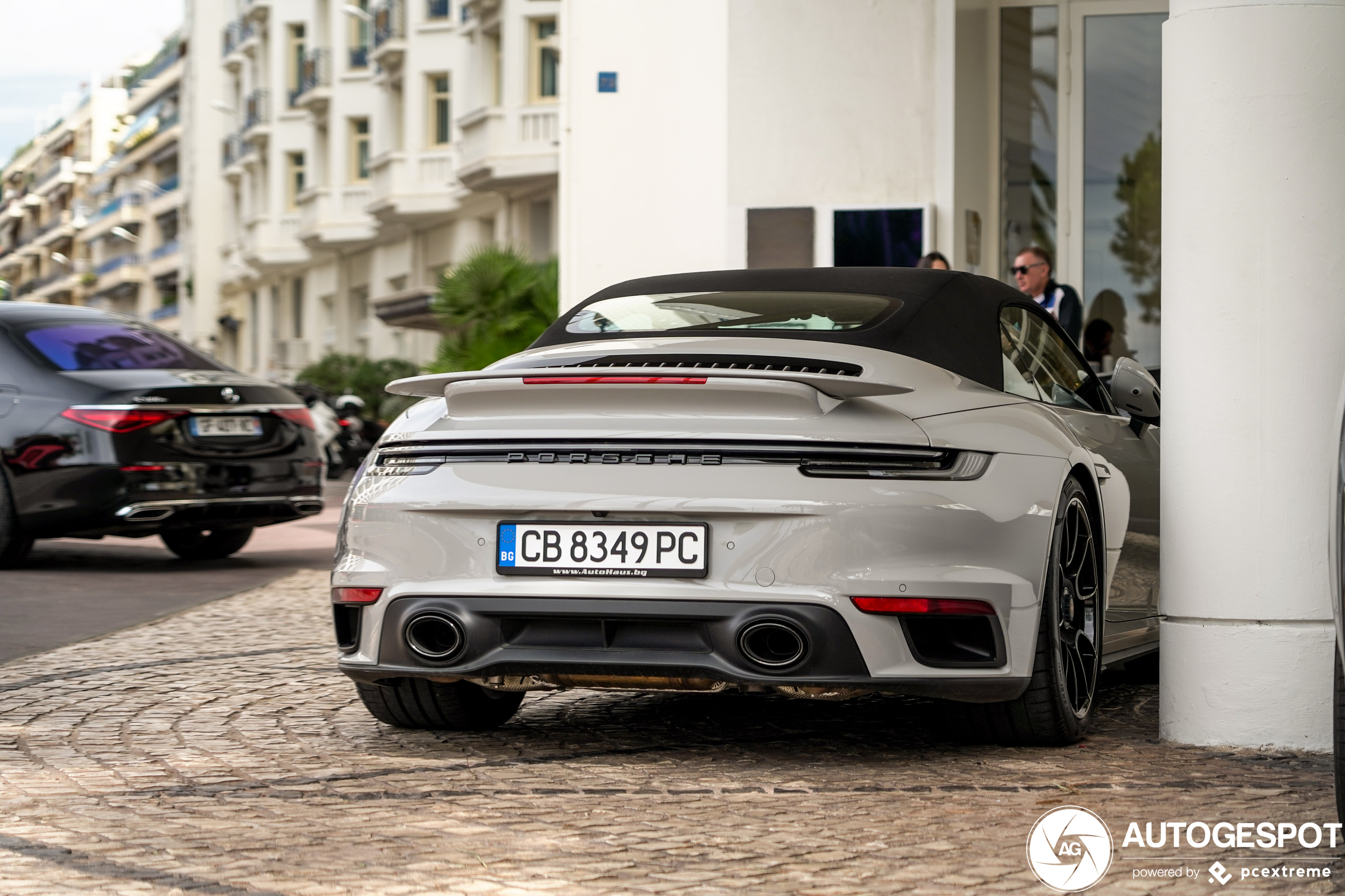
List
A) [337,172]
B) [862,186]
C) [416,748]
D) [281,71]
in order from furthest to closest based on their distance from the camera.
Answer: [281,71], [337,172], [862,186], [416,748]

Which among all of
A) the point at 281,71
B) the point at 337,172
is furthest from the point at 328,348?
the point at 281,71

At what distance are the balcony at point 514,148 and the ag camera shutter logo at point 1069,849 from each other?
26606 millimetres

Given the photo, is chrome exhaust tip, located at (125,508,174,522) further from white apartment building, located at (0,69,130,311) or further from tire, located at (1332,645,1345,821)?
white apartment building, located at (0,69,130,311)

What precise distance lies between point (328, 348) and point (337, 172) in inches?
165

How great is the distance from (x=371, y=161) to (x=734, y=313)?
1310 inches

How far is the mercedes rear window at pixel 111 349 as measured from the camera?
10352 millimetres

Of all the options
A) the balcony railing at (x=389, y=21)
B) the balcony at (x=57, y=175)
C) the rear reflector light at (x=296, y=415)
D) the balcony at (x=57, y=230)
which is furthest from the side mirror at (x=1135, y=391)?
the balcony at (x=57, y=175)

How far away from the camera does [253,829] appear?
12.2 feet

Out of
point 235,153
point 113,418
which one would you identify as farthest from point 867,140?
point 235,153

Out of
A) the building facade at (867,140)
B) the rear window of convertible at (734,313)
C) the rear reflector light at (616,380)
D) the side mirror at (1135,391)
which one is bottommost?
the side mirror at (1135,391)

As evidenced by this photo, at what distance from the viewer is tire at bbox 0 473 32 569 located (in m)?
10.0

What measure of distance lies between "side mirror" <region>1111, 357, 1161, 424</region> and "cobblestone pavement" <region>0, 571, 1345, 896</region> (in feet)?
3.19

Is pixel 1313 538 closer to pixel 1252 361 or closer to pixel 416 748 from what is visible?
pixel 1252 361

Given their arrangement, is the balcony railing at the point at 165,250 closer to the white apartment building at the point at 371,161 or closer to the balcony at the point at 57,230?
the white apartment building at the point at 371,161
